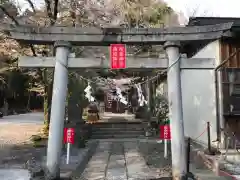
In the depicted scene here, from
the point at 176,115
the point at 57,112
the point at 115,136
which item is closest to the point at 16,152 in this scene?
the point at 57,112

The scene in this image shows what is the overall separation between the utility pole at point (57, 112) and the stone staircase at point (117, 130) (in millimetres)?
9912

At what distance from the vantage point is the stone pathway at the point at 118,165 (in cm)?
863

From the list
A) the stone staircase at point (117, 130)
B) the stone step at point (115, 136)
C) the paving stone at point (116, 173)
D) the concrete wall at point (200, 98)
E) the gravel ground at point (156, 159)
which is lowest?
the paving stone at point (116, 173)

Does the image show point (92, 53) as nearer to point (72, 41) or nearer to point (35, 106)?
point (72, 41)

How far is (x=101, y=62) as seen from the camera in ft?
26.6

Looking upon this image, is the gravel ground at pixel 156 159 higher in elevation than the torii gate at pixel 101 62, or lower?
lower

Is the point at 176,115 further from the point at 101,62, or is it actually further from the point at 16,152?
the point at 16,152

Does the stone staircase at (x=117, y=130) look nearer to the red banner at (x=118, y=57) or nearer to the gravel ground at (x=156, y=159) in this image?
the gravel ground at (x=156, y=159)

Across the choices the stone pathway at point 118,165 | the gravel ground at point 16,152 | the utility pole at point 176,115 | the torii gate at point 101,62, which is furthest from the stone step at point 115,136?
the utility pole at point 176,115

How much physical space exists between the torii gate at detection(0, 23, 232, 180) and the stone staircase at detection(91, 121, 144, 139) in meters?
10.0

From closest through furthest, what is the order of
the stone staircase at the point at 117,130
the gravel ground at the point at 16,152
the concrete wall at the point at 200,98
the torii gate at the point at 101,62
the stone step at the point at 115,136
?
the torii gate at the point at 101,62
the gravel ground at the point at 16,152
the concrete wall at the point at 200,98
the stone step at the point at 115,136
the stone staircase at the point at 117,130

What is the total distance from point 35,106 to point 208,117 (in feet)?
133

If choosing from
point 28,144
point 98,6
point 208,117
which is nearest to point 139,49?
point 98,6

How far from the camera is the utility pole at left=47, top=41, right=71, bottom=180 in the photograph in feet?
25.5
